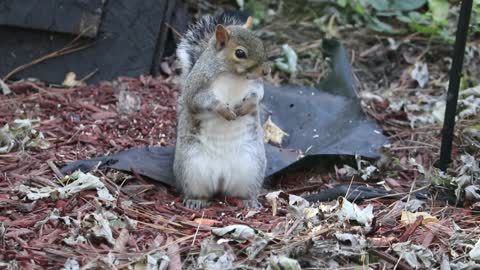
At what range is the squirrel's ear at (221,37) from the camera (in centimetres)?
384

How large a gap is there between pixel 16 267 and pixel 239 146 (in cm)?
141

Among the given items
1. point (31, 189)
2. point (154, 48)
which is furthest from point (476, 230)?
point (154, 48)

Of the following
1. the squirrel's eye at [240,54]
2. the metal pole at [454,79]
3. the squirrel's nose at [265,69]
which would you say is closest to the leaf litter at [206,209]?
the metal pole at [454,79]

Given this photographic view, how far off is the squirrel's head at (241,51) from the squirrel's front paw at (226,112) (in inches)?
7.2

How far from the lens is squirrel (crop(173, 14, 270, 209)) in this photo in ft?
12.6

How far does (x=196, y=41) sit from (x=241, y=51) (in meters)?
0.63

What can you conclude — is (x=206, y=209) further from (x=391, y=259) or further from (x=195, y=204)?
(x=391, y=259)

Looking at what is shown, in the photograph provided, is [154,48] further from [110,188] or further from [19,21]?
[110,188]

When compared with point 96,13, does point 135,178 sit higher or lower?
lower

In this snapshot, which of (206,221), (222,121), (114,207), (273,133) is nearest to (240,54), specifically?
(222,121)

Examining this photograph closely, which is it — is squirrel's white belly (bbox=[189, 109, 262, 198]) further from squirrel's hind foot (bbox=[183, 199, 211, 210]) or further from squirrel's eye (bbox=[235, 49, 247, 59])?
squirrel's eye (bbox=[235, 49, 247, 59])

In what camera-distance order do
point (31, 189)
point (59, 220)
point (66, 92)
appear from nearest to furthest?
point (59, 220) < point (31, 189) < point (66, 92)

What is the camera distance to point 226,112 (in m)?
3.88

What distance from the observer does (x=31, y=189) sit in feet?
12.7
